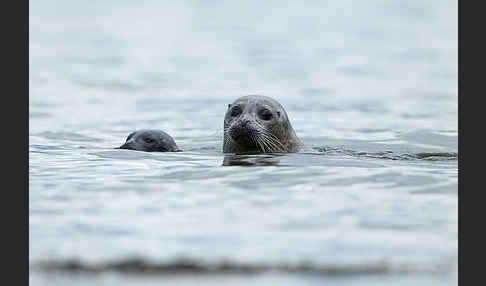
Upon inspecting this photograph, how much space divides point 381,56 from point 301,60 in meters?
3.21

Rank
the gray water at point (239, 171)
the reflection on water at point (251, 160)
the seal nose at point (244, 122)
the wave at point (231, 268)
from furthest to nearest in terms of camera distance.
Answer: the seal nose at point (244, 122), the reflection on water at point (251, 160), the gray water at point (239, 171), the wave at point (231, 268)

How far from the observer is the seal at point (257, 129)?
11.7m

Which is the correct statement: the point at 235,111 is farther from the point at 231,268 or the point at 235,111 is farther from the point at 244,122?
the point at 231,268

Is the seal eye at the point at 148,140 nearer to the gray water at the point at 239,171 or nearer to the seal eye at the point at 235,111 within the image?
the gray water at the point at 239,171

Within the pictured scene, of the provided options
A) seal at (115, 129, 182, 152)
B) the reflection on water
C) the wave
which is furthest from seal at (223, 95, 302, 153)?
the wave

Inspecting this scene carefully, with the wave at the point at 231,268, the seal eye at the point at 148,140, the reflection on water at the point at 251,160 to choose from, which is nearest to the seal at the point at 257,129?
the reflection on water at the point at 251,160

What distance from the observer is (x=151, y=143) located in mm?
12656

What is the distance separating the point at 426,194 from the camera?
341 inches

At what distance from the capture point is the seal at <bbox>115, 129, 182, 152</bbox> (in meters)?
12.6

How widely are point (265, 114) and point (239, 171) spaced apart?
2.21 meters

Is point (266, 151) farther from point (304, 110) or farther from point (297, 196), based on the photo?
point (304, 110)

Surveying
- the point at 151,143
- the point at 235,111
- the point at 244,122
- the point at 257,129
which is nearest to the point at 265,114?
the point at 235,111

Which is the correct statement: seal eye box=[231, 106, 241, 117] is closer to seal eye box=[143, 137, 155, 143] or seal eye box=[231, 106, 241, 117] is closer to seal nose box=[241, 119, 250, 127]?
seal nose box=[241, 119, 250, 127]

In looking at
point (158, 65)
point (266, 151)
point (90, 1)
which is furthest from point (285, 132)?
point (90, 1)
